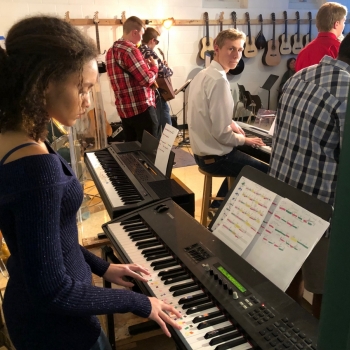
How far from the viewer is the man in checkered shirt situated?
141cm

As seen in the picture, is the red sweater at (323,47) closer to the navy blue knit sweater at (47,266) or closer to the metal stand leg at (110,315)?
the metal stand leg at (110,315)

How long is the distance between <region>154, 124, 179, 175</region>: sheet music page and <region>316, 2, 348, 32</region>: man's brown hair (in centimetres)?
196

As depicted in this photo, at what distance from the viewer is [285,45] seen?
621 centimetres

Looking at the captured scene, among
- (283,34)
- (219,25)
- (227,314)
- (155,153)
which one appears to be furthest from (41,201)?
(283,34)

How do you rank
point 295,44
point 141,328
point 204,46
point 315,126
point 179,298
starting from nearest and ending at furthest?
point 179,298
point 315,126
point 141,328
point 204,46
point 295,44

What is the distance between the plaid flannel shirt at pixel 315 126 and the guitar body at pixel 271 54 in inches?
189

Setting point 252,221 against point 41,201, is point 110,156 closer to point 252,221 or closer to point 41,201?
point 252,221

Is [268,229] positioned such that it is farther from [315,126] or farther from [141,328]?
[141,328]

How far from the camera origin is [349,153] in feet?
0.93

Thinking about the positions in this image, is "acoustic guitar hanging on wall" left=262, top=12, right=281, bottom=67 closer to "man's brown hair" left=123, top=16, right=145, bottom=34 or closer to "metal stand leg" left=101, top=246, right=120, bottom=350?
"man's brown hair" left=123, top=16, right=145, bottom=34

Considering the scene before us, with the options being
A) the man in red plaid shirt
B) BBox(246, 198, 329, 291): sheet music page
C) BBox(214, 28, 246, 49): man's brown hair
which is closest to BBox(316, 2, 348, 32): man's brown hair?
BBox(214, 28, 246, 49): man's brown hair

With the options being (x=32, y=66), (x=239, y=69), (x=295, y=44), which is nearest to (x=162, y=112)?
(x=239, y=69)

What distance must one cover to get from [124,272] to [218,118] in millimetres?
1491

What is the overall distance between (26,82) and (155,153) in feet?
4.55
